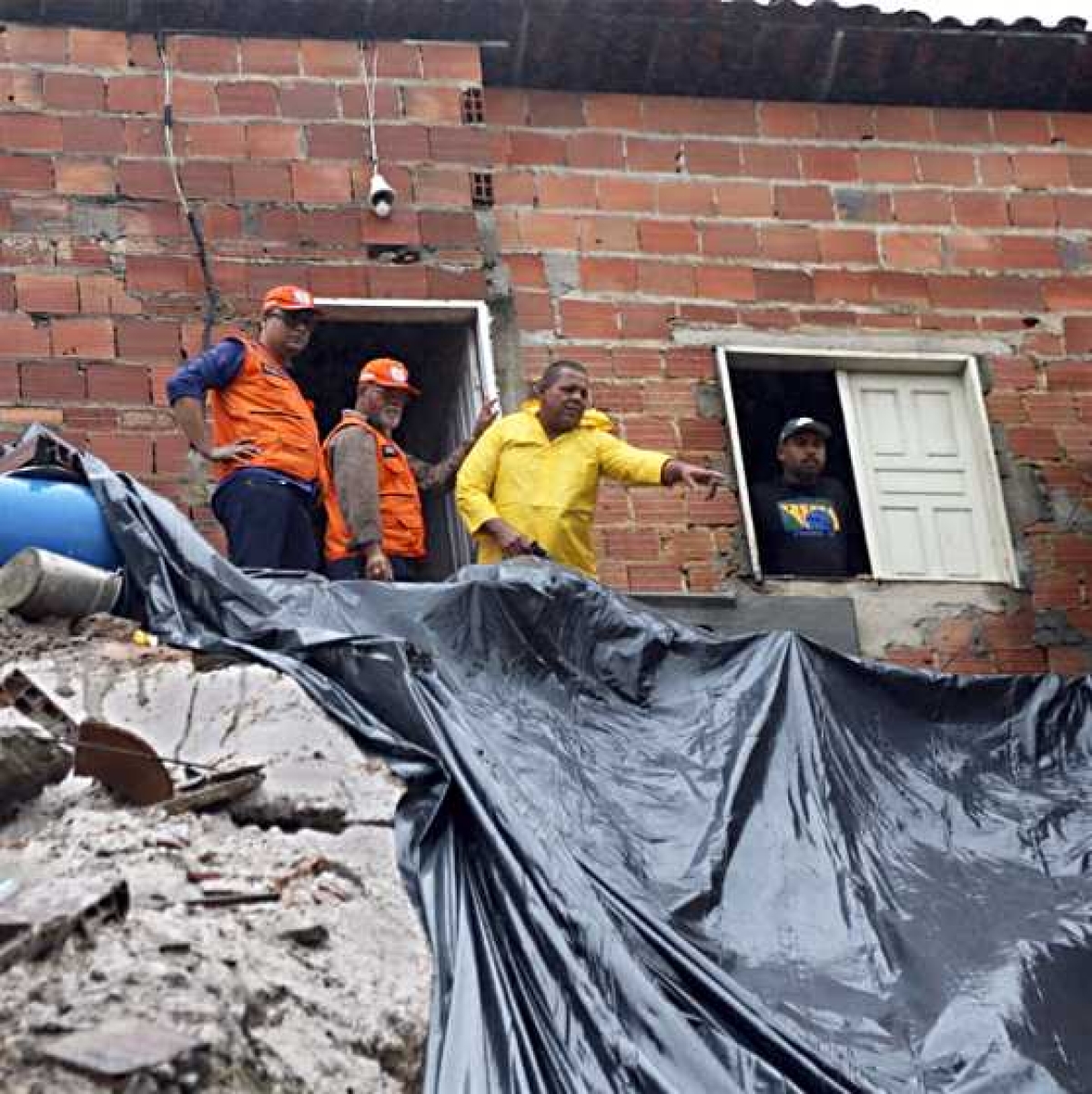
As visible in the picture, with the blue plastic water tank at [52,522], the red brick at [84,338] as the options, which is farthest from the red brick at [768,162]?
the blue plastic water tank at [52,522]

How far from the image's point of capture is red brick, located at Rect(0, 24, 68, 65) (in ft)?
32.6

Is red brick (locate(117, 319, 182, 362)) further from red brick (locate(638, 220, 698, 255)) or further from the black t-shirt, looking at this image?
the black t-shirt

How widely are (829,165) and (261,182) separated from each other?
8.50 feet

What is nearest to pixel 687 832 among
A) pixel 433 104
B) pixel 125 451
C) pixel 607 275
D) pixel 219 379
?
pixel 219 379

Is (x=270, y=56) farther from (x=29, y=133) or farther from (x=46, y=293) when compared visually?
(x=46, y=293)

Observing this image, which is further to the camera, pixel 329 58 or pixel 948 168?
pixel 948 168

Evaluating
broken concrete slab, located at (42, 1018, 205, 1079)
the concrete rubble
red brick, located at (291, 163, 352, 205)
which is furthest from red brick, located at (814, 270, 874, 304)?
broken concrete slab, located at (42, 1018, 205, 1079)

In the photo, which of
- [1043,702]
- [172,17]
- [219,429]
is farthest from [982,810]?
[172,17]

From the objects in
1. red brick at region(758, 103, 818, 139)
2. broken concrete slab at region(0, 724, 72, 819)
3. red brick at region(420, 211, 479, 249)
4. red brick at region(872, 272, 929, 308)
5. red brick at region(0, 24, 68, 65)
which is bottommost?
broken concrete slab at region(0, 724, 72, 819)

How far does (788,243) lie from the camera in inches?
412

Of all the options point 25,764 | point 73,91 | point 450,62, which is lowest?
point 25,764

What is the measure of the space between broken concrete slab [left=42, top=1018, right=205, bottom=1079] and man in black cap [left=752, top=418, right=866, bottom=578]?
570 centimetres

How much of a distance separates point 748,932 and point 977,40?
5529mm

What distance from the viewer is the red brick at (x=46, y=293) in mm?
9516
